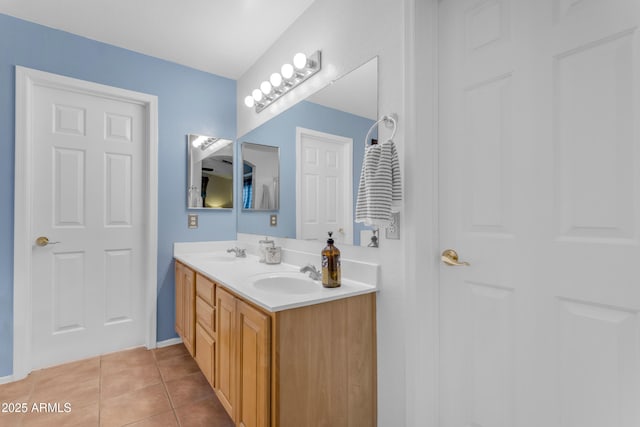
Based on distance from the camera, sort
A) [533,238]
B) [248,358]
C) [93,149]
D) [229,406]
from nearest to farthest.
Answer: [533,238]
[248,358]
[229,406]
[93,149]

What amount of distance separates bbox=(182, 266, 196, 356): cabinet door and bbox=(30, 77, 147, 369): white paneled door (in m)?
0.54

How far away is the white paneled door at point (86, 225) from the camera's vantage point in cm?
219

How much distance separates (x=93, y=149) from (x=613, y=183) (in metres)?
3.01

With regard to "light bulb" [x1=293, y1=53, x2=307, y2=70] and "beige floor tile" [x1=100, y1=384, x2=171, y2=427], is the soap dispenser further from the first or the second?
"beige floor tile" [x1=100, y1=384, x2=171, y2=427]

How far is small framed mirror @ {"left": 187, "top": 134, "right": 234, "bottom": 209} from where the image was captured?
2.69 m

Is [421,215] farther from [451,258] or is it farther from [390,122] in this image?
[390,122]

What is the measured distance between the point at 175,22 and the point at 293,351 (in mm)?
2223

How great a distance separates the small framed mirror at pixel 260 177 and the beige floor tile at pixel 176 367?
1.26m

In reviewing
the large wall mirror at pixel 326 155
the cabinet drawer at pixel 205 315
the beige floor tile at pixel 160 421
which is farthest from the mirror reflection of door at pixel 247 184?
the beige floor tile at pixel 160 421

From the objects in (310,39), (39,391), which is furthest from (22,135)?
(310,39)

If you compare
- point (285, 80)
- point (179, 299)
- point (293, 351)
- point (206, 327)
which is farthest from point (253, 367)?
point (285, 80)

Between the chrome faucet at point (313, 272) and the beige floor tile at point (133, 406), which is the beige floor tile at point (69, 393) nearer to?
the beige floor tile at point (133, 406)

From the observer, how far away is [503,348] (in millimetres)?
1132

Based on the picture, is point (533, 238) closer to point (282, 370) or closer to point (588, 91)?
point (588, 91)
